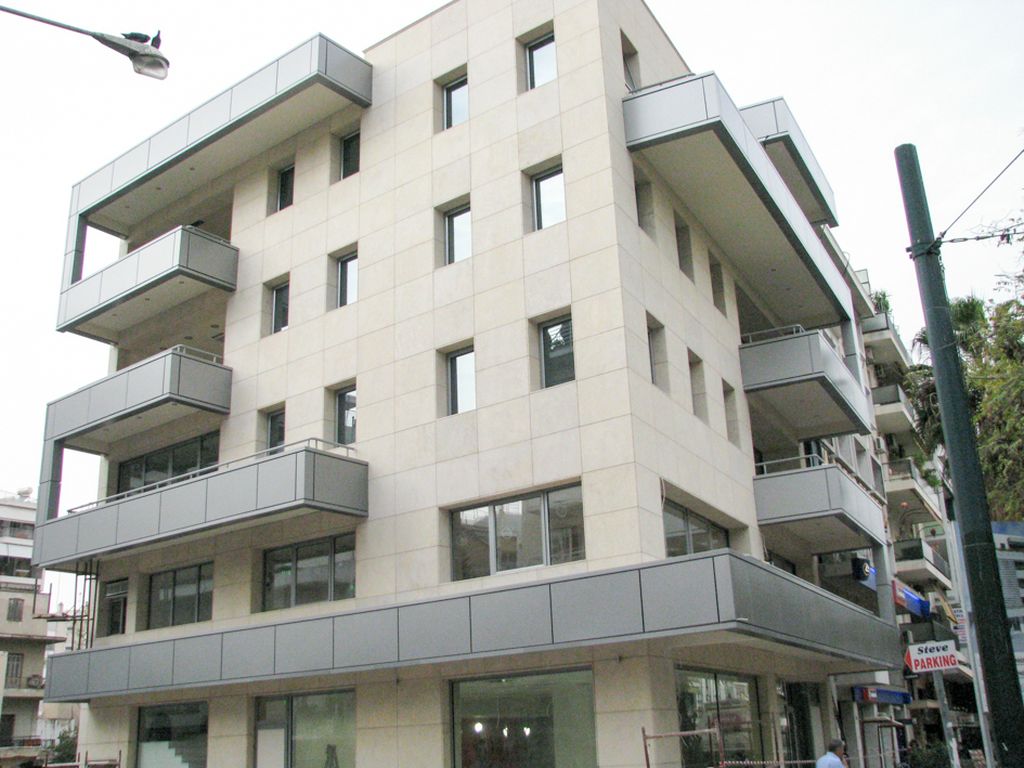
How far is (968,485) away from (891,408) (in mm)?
49585

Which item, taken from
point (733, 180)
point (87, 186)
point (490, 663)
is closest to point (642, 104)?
point (733, 180)

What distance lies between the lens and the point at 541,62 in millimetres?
22625

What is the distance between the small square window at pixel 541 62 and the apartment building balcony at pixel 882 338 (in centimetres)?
3867

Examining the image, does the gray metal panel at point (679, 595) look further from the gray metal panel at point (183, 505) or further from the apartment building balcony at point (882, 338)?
the apartment building balcony at point (882, 338)

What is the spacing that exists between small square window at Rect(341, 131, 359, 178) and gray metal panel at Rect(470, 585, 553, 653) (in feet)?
40.7

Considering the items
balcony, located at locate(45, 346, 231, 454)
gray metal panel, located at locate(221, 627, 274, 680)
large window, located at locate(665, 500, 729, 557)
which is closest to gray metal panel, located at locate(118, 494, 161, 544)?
balcony, located at locate(45, 346, 231, 454)

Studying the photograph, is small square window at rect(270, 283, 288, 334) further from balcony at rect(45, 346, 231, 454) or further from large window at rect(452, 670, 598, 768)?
large window at rect(452, 670, 598, 768)

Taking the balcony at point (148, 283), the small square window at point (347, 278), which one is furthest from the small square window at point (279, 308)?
the small square window at point (347, 278)

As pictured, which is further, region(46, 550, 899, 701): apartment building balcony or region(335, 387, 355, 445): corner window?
region(335, 387, 355, 445): corner window

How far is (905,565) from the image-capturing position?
168ft

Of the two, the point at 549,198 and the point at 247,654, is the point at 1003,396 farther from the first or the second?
the point at 247,654

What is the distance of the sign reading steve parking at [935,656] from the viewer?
19.3m

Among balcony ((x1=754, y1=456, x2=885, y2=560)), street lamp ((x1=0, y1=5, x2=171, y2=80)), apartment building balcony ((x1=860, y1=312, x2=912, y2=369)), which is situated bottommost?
balcony ((x1=754, y1=456, x2=885, y2=560))

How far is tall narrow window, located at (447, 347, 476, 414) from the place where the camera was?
21406mm
